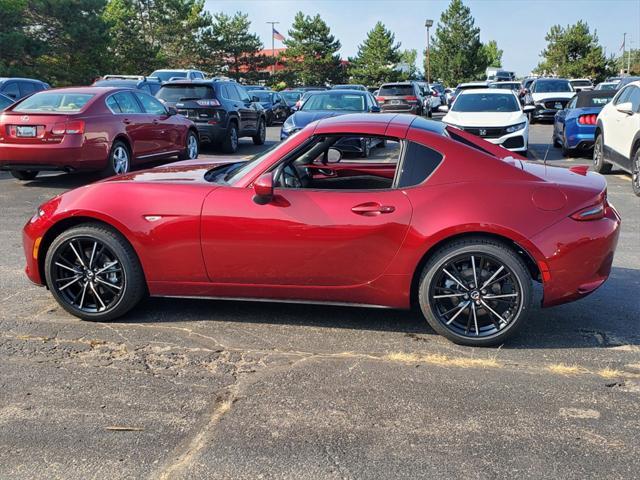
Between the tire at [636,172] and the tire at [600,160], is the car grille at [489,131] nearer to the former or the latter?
the tire at [600,160]

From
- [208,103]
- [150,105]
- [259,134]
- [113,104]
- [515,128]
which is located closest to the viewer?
[113,104]

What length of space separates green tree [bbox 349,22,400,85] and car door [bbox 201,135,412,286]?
6891 centimetres

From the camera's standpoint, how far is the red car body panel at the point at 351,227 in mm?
4043

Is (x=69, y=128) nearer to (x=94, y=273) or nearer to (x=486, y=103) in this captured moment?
(x=94, y=273)

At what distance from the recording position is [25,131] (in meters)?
9.41

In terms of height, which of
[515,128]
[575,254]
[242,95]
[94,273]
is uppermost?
[242,95]

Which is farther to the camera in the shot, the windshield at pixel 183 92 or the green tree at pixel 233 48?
the green tree at pixel 233 48

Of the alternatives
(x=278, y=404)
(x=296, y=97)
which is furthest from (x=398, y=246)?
(x=296, y=97)

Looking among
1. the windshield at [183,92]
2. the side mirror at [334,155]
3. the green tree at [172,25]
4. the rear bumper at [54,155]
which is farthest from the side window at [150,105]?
the green tree at [172,25]

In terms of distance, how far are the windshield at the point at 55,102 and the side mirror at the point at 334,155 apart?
5.74 meters

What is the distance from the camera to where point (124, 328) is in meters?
4.47

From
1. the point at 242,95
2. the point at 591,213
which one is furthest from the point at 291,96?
the point at 591,213

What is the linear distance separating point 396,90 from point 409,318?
20.3 meters

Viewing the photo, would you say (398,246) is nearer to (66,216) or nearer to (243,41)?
(66,216)
